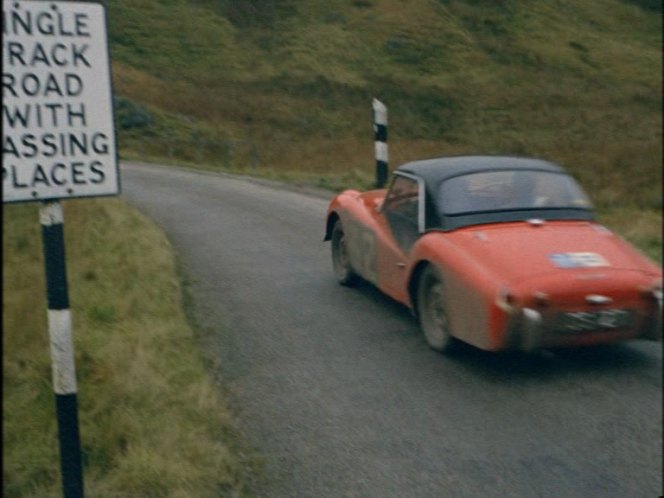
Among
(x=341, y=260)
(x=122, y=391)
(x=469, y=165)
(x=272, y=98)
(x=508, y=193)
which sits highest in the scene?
(x=272, y=98)

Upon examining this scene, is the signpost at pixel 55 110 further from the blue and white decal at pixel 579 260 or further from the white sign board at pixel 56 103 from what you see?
the blue and white decal at pixel 579 260

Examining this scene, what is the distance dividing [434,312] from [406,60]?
1.84m

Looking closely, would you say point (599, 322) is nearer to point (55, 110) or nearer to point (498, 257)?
point (55, 110)

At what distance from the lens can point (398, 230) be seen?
6.11 m

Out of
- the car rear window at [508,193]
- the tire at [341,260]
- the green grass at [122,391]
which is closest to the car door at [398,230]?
the car rear window at [508,193]

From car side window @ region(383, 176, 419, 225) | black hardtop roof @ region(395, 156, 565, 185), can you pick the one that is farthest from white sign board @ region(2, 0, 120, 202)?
car side window @ region(383, 176, 419, 225)

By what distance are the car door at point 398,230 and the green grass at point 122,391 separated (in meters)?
1.42

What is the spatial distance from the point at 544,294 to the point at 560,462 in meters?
0.72

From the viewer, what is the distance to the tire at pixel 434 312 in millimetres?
5168

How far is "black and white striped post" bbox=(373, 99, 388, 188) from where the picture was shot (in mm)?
4915

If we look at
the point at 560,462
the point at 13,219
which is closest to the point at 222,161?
the point at 13,219

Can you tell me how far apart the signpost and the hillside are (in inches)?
32.1

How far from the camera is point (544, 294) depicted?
3.53 metres

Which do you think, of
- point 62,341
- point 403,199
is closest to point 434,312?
point 403,199
